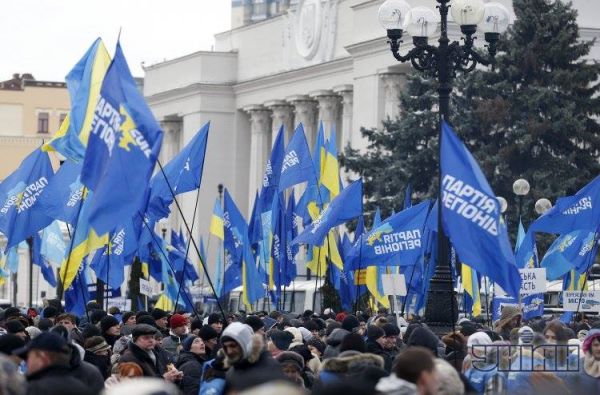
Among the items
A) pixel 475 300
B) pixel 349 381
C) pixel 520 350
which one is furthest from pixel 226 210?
pixel 349 381

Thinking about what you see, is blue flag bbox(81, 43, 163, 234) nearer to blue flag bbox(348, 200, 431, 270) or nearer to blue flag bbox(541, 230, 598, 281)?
blue flag bbox(348, 200, 431, 270)

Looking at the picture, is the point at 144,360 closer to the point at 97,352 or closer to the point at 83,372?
the point at 97,352

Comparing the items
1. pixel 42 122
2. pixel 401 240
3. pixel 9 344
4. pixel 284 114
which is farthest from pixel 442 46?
pixel 42 122

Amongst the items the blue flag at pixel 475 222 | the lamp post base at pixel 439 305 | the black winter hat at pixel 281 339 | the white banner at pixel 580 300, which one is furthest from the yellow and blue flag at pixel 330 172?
the blue flag at pixel 475 222

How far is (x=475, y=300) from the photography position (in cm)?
3089

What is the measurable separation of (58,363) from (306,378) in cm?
385

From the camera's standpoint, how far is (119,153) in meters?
14.4

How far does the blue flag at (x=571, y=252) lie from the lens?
88.7 ft

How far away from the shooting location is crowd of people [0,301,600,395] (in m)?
9.47

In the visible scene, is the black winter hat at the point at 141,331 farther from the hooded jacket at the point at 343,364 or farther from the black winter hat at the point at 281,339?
the hooded jacket at the point at 343,364

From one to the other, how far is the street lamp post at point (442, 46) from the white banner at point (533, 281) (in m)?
2.06

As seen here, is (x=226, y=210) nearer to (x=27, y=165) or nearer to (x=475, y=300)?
(x=475, y=300)

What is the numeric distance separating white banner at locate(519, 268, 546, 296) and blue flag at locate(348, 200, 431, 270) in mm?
1334

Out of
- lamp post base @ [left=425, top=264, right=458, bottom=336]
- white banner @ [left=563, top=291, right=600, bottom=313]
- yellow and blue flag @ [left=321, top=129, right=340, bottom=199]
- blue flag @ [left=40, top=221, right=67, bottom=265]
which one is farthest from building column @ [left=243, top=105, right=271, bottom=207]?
lamp post base @ [left=425, top=264, right=458, bottom=336]
